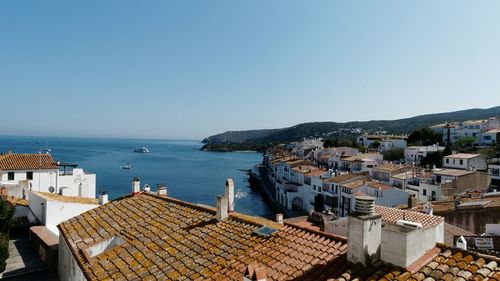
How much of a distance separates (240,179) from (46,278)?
85.7 metres

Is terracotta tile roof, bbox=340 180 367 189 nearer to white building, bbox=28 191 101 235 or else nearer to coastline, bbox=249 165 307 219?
coastline, bbox=249 165 307 219

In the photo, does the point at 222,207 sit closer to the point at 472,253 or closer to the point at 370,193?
the point at 472,253

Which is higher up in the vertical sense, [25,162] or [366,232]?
[366,232]

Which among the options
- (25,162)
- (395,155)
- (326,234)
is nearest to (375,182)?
(25,162)

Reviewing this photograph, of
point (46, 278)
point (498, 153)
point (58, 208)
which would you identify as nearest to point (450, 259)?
point (46, 278)

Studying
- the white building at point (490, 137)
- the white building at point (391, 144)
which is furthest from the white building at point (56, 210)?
the white building at point (391, 144)

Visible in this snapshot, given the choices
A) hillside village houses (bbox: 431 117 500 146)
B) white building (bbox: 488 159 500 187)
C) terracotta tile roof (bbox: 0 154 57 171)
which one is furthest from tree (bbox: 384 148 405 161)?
terracotta tile roof (bbox: 0 154 57 171)

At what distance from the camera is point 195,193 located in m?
70.1

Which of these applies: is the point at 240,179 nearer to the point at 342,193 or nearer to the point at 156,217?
the point at 342,193

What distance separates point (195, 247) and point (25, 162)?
97.1ft

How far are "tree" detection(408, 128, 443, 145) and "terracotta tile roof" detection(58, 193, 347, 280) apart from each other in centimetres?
8900

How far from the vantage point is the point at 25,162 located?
31.8 meters

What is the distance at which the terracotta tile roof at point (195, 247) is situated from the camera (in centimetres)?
687

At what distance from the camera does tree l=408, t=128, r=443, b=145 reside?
89650 millimetres
